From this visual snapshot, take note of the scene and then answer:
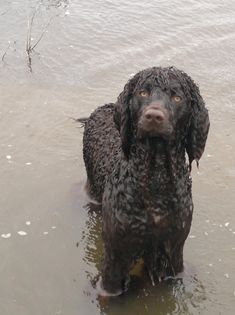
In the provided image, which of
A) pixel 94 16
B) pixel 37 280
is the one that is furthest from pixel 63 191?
pixel 94 16

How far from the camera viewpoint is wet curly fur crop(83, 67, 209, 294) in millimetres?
3922

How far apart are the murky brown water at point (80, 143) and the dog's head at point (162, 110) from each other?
1524 mm

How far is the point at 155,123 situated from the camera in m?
3.69

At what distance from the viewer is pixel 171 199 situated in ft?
13.8

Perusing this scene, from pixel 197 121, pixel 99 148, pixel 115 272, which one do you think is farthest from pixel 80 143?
pixel 197 121

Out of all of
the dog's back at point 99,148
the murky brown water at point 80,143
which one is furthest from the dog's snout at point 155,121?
the murky brown water at point 80,143

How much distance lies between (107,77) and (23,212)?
3087 millimetres

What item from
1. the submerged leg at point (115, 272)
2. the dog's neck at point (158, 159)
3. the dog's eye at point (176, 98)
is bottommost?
the submerged leg at point (115, 272)

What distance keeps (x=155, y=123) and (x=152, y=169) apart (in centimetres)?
55

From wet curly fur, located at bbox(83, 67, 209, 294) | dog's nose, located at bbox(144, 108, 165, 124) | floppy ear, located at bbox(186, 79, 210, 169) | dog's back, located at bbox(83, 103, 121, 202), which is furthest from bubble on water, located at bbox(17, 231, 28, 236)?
dog's nose, located at bbox(144, 108, 165, 124)

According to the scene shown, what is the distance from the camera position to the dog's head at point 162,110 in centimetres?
375

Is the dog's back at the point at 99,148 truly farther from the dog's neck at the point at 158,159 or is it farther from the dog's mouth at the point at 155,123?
the dog's mouth at the point at 155,123

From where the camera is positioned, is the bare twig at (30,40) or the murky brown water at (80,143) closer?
the murky brown water at (80,143)

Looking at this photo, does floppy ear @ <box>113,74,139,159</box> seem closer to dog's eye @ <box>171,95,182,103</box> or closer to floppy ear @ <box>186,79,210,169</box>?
dog's eye @ <box>171,95,182,103</box>
